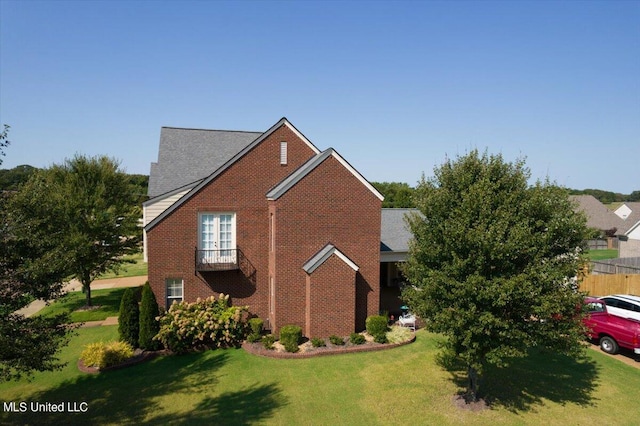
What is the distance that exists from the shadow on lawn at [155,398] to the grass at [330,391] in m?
0.03

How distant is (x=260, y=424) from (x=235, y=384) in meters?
2.91

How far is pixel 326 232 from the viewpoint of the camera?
1872 cm

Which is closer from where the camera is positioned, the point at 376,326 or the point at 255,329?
the point at 376,326

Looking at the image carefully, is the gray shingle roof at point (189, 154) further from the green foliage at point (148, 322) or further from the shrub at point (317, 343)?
the shrub at point (317, 343)

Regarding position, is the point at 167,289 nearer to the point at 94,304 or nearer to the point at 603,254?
the point at 94,304

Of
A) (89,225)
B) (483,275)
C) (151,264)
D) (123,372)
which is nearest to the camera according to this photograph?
(483,275)

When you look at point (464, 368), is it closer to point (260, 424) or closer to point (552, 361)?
point (552, 361)

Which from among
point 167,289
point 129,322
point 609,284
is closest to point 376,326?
point 167,289

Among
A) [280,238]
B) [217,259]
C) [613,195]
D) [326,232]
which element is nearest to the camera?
[280,238]

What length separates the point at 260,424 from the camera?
1136cm

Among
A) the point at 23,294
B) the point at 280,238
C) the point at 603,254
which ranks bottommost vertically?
the point at 603,254

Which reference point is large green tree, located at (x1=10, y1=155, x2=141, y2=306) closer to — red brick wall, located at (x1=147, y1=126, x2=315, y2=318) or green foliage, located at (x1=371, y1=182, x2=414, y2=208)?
red brick wall, located at (x1=147, y1=126, x2=315, y2=318)

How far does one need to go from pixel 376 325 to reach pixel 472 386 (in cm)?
552

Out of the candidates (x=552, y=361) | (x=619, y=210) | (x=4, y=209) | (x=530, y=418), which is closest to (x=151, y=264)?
(x=4, y=209)
